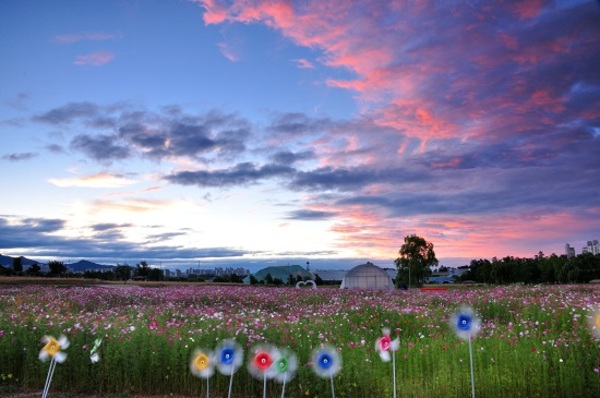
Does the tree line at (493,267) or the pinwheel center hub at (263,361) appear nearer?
the pinwheel center hub at (263,361)

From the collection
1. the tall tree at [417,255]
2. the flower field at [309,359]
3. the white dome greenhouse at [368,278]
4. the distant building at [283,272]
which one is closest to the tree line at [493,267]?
the tall tree at [417,255]

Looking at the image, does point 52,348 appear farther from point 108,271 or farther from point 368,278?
point 108,271

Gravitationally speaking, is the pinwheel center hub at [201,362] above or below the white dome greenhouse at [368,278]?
below

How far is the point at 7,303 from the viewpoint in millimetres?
16969

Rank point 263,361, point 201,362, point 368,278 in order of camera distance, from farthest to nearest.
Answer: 1. point 368,278
2. point 201,362
3. point 263,361

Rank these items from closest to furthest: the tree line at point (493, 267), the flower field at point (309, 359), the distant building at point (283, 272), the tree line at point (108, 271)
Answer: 1. the flower field at point (309, 359)
2. the tree line at point (108, 271)
3. the distant building at point (283, 272)
4. the tree line at point (493, 267)

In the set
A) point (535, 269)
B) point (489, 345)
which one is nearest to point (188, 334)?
point (489, 345)

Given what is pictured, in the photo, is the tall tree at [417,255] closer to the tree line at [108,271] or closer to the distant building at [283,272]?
the distant building at [283,272]

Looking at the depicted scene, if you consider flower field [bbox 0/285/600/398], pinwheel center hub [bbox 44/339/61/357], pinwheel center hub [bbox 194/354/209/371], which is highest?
pinwheel center hub [bbox 44/339/61/357]

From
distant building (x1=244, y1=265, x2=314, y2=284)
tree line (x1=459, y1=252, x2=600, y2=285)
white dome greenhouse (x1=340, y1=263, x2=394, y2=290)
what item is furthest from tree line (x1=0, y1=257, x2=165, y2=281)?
tree line (x1=459, y1=252, x2=600, y2=285)

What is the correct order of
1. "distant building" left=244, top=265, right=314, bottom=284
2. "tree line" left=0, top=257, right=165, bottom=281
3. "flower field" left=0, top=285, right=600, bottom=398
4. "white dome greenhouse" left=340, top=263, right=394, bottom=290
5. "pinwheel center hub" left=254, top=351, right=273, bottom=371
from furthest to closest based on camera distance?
"distant building" left=244, top=265, right=314, bottom=284, "tree line" left=0, top=257, right=165, bottom=281, "white dome greenhouse" left=340, top=263, right=394, bottom=290, "flower field" left=0, top=285, right=600, bottom=398, "pinwheel center hub" left=254, top=351, right=273, bottom=371

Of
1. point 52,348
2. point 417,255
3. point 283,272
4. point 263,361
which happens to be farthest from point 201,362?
point 417,255

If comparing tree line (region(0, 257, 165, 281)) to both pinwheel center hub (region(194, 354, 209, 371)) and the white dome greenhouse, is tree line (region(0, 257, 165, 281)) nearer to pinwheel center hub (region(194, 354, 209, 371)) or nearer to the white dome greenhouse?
the white dome greenhouse

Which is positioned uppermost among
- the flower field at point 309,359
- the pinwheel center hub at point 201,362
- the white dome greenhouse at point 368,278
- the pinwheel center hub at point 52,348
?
the white dome greenhouse at point 368,278
